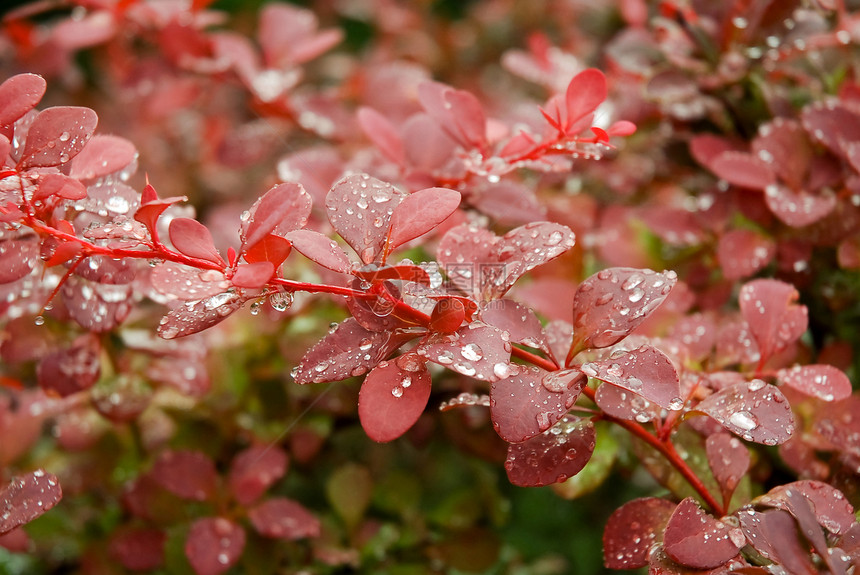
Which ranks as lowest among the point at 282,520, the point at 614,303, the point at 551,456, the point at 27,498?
the point at 282,520

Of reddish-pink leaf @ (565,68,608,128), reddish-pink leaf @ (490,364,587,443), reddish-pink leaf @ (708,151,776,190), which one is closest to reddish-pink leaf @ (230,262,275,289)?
reddish-pink leaf @ (490,364,587,443)

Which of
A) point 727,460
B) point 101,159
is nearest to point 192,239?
point 101,159

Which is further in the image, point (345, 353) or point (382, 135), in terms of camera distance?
point (382, 135)

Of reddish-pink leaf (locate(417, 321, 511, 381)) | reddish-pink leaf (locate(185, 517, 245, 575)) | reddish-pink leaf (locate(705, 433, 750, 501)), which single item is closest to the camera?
reddish-pink leaf (locate(417, 321, 511, 381))

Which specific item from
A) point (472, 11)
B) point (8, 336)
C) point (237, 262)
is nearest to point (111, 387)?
point (8, 336)

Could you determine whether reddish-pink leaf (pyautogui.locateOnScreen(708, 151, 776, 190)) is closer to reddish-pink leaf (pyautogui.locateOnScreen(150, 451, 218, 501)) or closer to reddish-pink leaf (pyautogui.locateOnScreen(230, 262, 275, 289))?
reddish-pink leaf (pyautogui.locateOnScreen(230, 262, 275, 289))

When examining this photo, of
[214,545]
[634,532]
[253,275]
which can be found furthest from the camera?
[214,545]

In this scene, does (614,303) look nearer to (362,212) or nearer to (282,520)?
(362,212)
